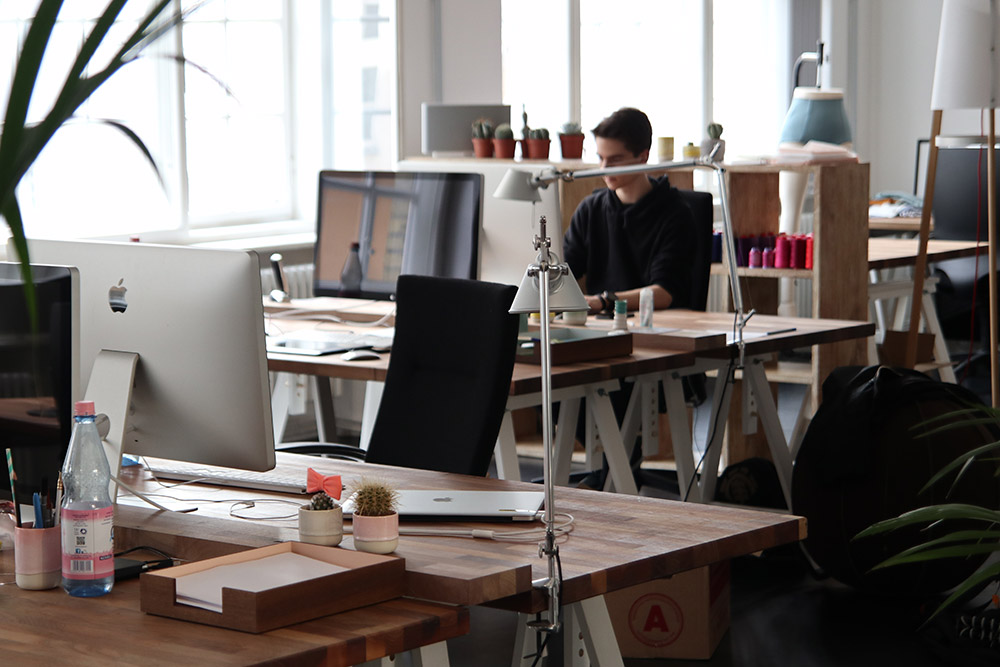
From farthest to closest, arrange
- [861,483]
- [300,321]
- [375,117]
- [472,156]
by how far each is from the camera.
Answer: [375,117], [472,156], [300,321], [861,483]

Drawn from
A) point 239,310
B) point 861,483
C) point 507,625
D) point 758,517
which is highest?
point 239,310

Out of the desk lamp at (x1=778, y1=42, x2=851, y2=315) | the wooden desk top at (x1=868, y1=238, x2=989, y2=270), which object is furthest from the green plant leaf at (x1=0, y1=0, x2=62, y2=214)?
the wooden desk top at (x1=868, y1=238, x2=989, y2=270)

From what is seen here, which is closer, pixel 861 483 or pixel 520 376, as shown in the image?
pixel 520 376

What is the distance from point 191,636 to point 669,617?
1.78 metres

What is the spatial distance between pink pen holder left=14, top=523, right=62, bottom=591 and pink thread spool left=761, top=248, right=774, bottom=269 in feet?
11.6

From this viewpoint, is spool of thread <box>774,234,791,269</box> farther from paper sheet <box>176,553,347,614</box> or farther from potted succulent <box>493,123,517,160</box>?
paper sheet <box>176,553,347,614</box>

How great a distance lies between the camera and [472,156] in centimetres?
558

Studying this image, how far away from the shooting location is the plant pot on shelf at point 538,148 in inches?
211

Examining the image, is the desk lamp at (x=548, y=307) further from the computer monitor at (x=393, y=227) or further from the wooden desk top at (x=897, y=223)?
the wooden desk top at (x=897, y=223)

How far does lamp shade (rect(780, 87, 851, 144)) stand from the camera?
5184mm

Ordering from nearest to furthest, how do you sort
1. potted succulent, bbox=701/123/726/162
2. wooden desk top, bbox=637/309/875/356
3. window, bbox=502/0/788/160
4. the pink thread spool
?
potted succulent, bbox=701/123/726/162
wooden desk top, bbox=637/309/875/356
the pink thread spool
window, bbox=502/0/788/160

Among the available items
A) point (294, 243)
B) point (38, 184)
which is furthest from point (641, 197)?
point (38, 184)

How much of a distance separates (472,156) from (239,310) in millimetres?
3826

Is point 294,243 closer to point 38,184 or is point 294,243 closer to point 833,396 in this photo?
point 38,184
